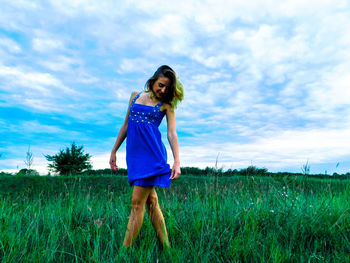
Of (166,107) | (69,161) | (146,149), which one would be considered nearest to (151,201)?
(146,149)

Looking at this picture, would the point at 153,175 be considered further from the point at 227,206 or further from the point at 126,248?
the point at 227,206

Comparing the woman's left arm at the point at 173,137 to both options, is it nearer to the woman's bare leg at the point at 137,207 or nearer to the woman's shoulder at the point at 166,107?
the woman's shoulder at the point at 166,107

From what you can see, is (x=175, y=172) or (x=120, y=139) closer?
(x=175, y=172)

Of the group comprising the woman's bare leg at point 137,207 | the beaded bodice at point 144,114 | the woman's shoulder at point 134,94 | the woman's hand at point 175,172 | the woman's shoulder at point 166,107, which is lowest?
the woman's bare leg at point 137,207

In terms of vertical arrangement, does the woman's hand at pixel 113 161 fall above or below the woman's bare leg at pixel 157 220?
above

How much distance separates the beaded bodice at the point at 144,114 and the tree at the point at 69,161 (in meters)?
12.7

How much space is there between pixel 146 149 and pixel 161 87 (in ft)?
2.69

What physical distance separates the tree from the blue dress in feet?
41.9

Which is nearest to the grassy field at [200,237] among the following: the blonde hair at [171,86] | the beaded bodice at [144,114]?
the beaded bodice at [144,114]

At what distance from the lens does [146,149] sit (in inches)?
131

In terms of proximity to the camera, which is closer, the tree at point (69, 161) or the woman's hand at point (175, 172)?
the woman's hand at point (175, 172)

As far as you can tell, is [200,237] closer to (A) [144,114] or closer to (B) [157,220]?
(B) [157,220]

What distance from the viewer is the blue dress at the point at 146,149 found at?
3.21 m

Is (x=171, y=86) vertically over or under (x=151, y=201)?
over
